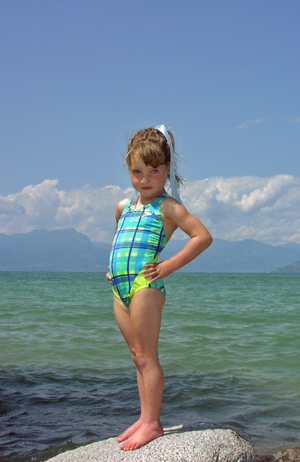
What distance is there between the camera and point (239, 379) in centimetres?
524

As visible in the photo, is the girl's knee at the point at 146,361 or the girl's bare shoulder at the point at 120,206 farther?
the girl's bare shoulder at the point at 120,206

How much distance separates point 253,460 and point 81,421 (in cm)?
176

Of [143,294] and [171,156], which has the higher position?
[171,156]

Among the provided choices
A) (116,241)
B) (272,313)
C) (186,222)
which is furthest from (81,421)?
(272,313)

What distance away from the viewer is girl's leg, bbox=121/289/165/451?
2586 millimetres

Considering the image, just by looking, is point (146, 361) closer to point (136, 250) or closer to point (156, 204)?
point (136, 250)

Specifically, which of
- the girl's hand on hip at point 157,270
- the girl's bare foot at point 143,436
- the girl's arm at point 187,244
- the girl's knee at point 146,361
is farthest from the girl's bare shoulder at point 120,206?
the girl's bare foot at point 143,436

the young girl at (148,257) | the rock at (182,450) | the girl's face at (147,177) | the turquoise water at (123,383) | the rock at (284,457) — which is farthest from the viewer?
the turquoise water at (123,383)

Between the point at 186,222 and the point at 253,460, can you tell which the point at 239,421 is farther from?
the point at 186,222

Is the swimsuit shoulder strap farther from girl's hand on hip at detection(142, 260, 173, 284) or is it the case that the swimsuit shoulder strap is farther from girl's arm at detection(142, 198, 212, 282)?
girl's hand on hip at detection(142, 260, 173, 284)

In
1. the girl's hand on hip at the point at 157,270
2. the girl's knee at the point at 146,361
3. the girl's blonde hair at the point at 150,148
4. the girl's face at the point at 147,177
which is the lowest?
the girl's knee at the point at 146,361

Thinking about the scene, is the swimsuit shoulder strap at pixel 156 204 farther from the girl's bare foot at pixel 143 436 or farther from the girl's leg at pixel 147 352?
the girl's bare foot at pixel 143 436

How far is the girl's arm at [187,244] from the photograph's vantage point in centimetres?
258

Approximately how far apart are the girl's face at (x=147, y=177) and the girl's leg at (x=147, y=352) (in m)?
0.69
